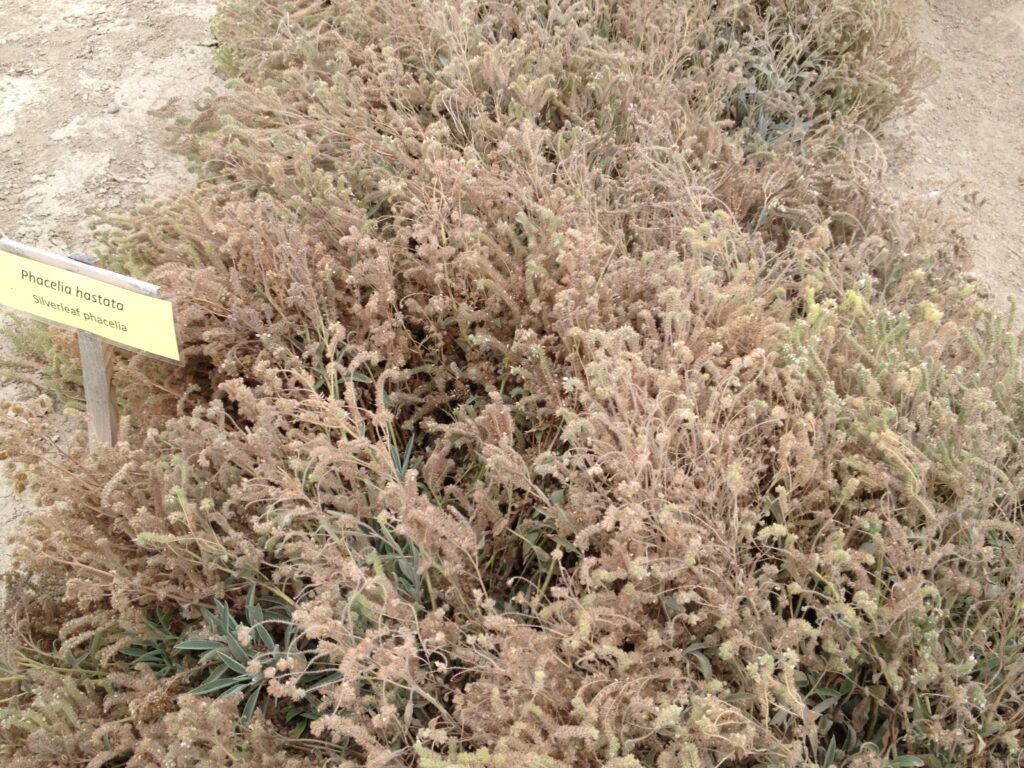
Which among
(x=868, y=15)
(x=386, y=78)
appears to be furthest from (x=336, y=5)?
(x=868, y=15)

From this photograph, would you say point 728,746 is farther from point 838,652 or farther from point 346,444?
point 346,444

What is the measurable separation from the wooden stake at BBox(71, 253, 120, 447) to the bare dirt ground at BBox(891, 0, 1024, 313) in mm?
2875

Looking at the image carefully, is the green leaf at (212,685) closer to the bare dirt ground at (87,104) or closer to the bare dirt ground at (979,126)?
the bare dirt ground at (87,104)

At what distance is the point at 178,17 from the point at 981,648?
4514 millimetres

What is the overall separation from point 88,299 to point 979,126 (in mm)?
3915

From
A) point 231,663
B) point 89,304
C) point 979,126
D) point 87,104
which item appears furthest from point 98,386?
point 979,126

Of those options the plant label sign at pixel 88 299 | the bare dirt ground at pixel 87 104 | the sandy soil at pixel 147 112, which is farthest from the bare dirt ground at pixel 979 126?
the bare dirt ground at pixel 87 104

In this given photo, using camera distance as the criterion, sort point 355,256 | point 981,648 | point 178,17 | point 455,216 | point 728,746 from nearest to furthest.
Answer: point 728,746 → point 981,648 → point 455,216 → point 355,256 → point 178,17

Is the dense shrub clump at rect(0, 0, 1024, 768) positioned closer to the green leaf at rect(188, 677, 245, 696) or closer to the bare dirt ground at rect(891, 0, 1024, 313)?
the green leaf at rect(188, 677, 245, 696)

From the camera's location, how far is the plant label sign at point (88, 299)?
1866 mm

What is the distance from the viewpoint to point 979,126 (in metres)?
3.96

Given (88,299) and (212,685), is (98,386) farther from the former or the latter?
(212,685)

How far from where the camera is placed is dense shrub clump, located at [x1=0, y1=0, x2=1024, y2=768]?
155 centimetres

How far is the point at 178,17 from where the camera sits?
4.36 meters
